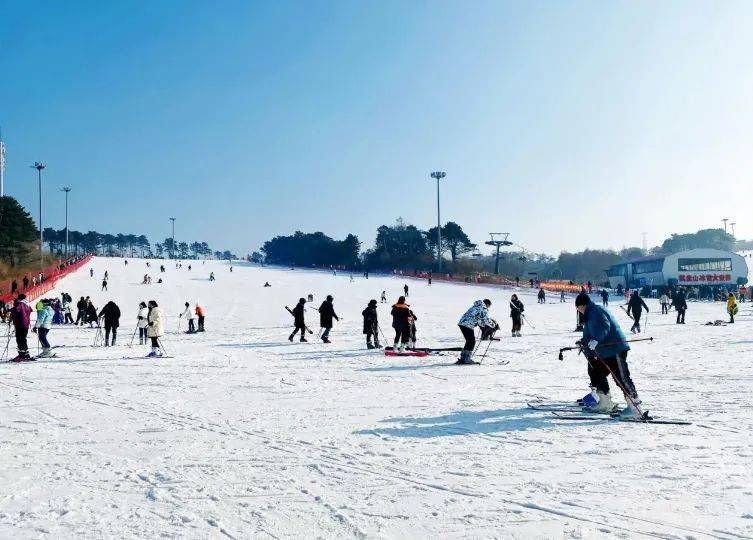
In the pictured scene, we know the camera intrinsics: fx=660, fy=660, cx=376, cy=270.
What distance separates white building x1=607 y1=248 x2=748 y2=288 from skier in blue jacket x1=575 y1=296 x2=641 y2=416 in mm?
57725

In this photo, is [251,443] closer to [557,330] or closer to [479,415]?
[479,415]

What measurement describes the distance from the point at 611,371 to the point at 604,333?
1.53ft

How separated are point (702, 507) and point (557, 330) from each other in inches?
739

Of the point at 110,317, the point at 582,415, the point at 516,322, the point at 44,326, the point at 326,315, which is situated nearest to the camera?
the point at 582,415

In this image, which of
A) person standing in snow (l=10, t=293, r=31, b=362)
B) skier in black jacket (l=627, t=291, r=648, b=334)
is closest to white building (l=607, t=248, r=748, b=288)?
skier in black jacket (l=627, t=291, r=648, b=334)

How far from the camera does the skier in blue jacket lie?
7.49 meters

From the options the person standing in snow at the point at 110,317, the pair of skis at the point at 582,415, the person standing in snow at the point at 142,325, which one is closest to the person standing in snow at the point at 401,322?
the pair of skis at the point at 582,415

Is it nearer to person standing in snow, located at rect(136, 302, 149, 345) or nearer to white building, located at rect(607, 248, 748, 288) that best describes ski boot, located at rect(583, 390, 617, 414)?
person standing in snow, located at rect(136, 302, 149, 345)

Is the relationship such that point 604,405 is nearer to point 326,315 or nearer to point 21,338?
point 326,315

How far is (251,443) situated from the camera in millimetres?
6410

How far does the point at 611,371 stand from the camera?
7.59m

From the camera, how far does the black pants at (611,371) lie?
754 centimetres

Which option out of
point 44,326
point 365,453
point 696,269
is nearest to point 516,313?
point 44,326

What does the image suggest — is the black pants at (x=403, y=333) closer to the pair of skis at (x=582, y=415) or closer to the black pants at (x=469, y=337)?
the black pants at (x=469, y=337)
